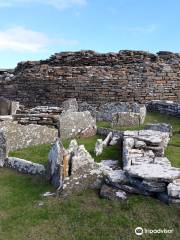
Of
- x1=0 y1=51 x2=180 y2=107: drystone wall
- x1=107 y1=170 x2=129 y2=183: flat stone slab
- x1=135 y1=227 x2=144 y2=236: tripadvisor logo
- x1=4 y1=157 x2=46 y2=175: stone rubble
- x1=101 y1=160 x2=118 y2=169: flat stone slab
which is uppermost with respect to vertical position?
x1=0 y1=51 x2=180 y2=107: drystone wall

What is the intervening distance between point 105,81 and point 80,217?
46.4ft

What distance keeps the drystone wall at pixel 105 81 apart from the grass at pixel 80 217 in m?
12.8

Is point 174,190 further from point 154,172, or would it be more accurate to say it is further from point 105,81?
point 105,81

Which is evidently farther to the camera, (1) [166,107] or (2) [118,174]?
(1) [166,107]

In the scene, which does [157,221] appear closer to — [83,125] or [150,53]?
[83,125]

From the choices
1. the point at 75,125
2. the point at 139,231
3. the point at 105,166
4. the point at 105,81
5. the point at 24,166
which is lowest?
the point at 139,231

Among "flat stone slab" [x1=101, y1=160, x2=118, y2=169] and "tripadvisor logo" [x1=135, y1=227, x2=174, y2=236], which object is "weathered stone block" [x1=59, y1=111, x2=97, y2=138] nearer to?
"flat stone slab" [x1=101, y1=160, x2=118, y2=169]

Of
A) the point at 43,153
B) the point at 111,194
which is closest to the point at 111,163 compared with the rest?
the point at 111,194

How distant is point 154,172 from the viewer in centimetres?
721

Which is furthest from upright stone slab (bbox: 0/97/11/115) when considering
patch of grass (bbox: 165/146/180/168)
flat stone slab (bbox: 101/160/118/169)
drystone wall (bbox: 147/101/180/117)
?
flat stone slab (bbox: 101/160/118/169)

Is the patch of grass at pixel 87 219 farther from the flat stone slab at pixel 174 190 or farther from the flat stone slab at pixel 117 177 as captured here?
the flat stone slab at pixel 117 177

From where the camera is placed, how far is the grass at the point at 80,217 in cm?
638

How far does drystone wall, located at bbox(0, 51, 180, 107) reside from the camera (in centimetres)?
2044

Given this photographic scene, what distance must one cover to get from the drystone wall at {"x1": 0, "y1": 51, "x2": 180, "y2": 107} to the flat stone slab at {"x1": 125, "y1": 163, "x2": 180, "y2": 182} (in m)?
12.8
